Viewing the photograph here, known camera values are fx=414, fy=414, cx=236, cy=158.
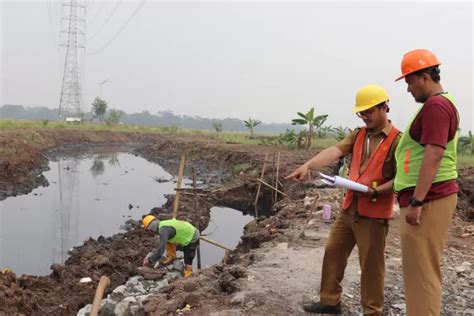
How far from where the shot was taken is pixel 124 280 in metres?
7.44

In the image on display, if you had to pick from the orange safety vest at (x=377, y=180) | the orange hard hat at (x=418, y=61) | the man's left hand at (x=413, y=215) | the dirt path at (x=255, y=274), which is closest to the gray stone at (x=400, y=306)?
the dirt path at (x=255, y=274)

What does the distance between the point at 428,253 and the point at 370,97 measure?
130 cm

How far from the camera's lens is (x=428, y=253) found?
2900 mm

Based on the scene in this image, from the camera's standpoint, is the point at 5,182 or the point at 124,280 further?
the point at 5,182

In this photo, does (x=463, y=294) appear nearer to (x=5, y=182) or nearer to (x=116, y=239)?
(x=116, y=239)

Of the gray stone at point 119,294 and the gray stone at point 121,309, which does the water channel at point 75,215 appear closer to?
the gray stone at point 119,294

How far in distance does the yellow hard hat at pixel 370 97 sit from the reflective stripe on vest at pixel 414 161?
1.65 feet

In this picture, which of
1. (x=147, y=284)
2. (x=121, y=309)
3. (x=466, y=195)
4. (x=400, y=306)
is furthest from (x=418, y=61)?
(x=466, y=195)

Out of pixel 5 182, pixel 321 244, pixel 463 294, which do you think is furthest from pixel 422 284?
pixel 5 182

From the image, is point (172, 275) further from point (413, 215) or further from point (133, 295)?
point (413, 215)

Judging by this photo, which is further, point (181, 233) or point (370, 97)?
point (181, 233)

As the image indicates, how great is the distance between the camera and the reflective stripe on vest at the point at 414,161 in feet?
9.51

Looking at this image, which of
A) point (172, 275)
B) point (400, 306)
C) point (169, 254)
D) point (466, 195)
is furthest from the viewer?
point (466, 195)

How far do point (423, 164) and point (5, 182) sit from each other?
17.3 meters
